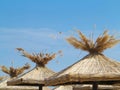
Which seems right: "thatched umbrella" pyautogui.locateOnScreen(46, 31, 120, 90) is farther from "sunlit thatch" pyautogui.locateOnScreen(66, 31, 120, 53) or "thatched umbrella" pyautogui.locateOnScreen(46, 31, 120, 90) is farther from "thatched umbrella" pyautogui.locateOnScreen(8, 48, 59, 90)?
"thatched umbrella" pyautogui.locateOnScreen(8, 48, 59, 90)

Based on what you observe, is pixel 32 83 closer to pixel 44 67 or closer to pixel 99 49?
pixel 44 67

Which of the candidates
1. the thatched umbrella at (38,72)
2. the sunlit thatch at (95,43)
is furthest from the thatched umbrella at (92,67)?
the thatched umbrella at (38,72)

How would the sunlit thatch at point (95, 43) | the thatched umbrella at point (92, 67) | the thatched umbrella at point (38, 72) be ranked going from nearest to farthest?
the thatched umbrella at point (92, 67) < the sunlit thatch at point (95, 43) < the thatched umbrella at point (38, 72)

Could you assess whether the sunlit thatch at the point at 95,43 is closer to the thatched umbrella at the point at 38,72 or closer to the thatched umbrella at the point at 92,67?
the thatched umbrella at the point at 92,67

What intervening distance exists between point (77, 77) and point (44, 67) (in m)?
7.07

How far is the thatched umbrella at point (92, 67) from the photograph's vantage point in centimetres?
854

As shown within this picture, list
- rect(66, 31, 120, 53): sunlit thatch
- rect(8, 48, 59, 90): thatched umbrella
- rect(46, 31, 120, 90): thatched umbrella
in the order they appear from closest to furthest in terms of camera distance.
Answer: rect(46, 31, 120, 90): thatched umbrella, rect(66, 31, 120, 53): sunlit thatch, rect(8, 48, 59, 90): thatched umbrella

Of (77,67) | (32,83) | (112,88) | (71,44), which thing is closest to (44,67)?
(32,83)

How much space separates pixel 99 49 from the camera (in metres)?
10.1

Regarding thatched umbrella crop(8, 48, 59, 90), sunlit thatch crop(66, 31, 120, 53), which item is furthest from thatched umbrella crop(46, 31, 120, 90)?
thatched umbrella crop(8, 48, 59, 90)

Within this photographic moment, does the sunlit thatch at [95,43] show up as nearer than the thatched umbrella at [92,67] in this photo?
No

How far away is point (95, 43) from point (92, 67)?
4.21ft

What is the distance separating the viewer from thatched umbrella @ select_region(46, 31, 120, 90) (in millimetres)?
8539

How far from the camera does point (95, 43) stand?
10.1 metres
